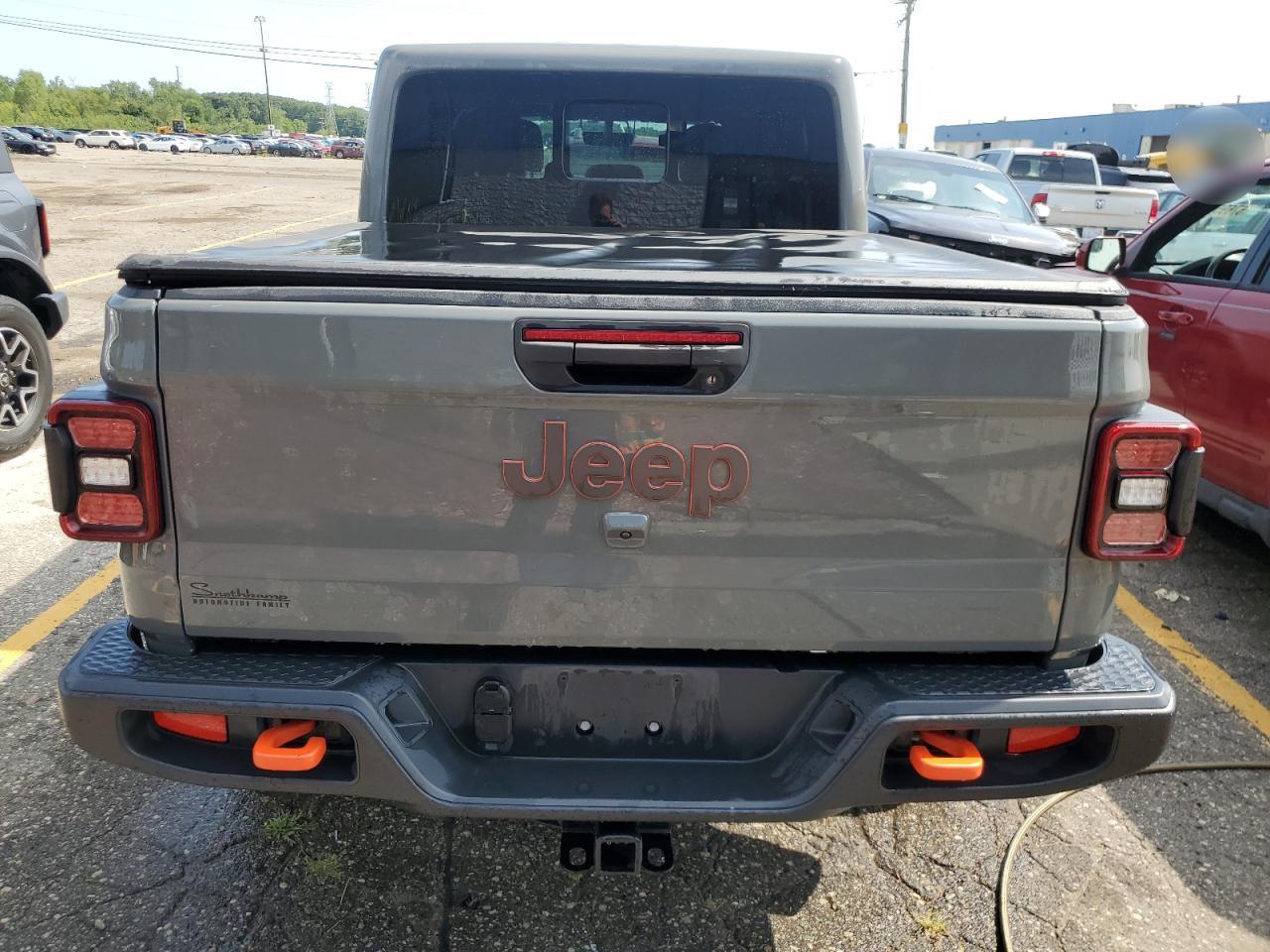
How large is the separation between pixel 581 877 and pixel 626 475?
1.40m

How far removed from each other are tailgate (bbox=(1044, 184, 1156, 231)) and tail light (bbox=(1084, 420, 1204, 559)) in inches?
566

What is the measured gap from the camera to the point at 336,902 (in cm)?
261

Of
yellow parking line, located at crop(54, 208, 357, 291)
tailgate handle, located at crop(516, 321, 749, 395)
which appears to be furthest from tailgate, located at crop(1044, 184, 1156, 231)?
tailgate handle, located at crop(516, 321, 749, 395)

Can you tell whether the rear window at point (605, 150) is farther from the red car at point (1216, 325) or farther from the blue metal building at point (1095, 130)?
the blue metal building at point (1095, 130)

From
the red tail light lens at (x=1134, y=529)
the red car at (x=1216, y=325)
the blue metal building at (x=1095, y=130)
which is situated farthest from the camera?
the blue metal building at (x=1095, y=130)

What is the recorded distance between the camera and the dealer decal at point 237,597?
6.64 feet

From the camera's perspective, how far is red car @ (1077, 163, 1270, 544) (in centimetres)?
418

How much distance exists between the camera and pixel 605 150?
3895 mm

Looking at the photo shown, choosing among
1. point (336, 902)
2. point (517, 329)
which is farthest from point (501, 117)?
point (336, 902)

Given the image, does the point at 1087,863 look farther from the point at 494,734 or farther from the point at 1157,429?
the point at 494,734

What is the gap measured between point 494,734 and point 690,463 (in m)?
0.74

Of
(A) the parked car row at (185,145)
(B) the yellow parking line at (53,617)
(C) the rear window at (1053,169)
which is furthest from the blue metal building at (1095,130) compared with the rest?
(A) the parked car row at (185,145)

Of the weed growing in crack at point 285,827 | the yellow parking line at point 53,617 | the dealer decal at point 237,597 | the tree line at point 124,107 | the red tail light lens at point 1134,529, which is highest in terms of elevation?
the tree line at point 124,107

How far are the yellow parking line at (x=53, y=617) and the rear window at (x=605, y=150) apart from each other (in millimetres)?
2198
